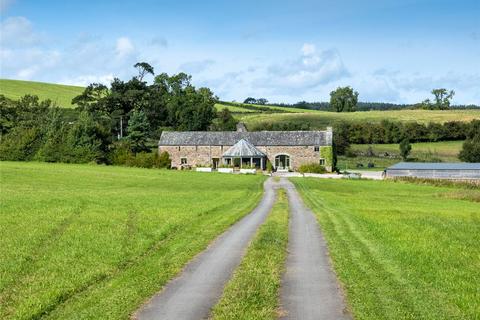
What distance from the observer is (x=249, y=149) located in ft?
262

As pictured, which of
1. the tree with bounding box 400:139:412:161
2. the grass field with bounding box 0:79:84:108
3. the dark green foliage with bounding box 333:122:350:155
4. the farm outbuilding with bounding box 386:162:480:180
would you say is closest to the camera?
the farm outbuilding with bounding box 386:162:480:180

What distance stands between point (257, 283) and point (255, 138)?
2781 inches

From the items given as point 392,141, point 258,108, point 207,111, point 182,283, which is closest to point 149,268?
point 182,283

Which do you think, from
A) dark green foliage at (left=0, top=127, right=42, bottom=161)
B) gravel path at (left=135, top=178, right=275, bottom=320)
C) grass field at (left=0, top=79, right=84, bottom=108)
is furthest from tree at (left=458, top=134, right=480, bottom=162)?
gravel path at (left=135, top=178, right=275, bottom=320)

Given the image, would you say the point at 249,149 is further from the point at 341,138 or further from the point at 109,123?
the point at 341,138

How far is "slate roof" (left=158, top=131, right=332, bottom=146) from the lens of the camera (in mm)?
81250

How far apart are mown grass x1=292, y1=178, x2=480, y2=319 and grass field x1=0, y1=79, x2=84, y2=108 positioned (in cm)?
10444

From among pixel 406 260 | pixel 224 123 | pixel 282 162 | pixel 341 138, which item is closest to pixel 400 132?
pixel 341 138

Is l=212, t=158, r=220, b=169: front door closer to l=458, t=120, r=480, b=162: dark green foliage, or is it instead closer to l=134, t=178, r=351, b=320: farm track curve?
l=458, t=120, r=480, b=162: dark green foliage

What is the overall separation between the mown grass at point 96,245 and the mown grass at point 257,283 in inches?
62.9

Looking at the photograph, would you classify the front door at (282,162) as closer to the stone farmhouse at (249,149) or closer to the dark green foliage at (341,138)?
the stone farmhouse at (249,149)

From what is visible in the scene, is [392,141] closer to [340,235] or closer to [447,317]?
[340,235]

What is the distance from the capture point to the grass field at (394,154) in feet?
328

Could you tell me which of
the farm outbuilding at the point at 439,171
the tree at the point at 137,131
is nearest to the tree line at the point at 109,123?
the tree at the point at 137,131
